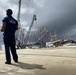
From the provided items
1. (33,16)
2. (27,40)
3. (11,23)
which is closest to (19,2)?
(33,16)

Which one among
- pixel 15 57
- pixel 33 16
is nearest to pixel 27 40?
pixel 33 16

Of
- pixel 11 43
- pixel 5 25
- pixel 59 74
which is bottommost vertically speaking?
pixel 59 74

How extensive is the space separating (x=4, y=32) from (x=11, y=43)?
15.7 inches

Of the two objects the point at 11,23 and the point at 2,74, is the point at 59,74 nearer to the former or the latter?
the point at 2,74

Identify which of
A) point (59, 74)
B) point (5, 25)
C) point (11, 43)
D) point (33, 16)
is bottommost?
point (59, 74)

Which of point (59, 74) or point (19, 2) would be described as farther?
point (19, 2)

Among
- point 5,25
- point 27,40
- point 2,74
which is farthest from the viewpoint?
point 27,40

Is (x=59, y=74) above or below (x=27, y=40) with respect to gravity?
below

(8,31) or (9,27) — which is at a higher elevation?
(9,27)

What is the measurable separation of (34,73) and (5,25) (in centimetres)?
225

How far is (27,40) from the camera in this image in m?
74.6

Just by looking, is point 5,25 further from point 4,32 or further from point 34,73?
point 34,73

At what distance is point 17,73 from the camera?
5.16m

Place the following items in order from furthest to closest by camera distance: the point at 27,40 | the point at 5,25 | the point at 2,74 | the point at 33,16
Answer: the point at 33,16 < the point at 27,40 < the point at 5,25 < the point at 2,74
